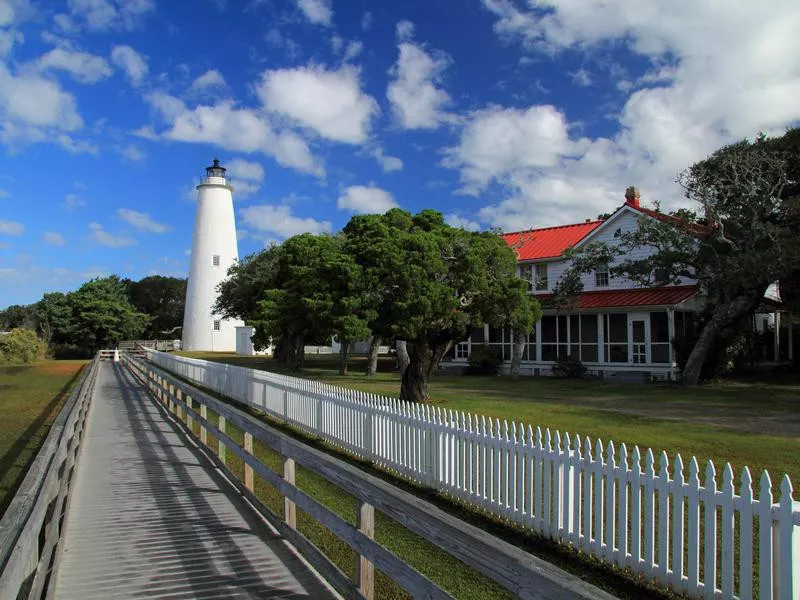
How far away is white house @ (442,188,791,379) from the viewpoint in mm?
26172

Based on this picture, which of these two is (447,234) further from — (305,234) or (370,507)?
(305,234)

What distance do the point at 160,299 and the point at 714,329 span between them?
72226mm

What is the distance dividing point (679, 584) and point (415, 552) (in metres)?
2.19

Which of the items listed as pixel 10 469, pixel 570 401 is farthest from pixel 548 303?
pixel 10 469

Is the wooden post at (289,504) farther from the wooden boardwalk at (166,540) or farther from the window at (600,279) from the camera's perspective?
the window at (600,279)

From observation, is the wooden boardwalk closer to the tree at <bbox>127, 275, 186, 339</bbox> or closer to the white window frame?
the white window frame

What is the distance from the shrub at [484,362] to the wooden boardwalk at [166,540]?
22.1 metres

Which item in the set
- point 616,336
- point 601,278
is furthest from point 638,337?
point 601,278

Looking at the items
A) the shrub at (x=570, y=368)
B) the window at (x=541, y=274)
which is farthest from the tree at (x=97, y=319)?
the shrub at (x=570, y=368)

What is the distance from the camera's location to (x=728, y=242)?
21031 mm

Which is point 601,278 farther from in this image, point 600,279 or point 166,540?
point 166,540

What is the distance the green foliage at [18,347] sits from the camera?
3750 centimetres

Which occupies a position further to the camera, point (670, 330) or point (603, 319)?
point (603, 319)

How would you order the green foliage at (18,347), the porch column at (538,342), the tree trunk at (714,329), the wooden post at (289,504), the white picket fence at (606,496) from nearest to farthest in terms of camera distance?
1. the white picket fence at (606,496)
2. the wooden post at (289,504)
3. the tree trunk at (714,329)
4. the porch column at (538,342)
5. the green foliage at (18,347)
